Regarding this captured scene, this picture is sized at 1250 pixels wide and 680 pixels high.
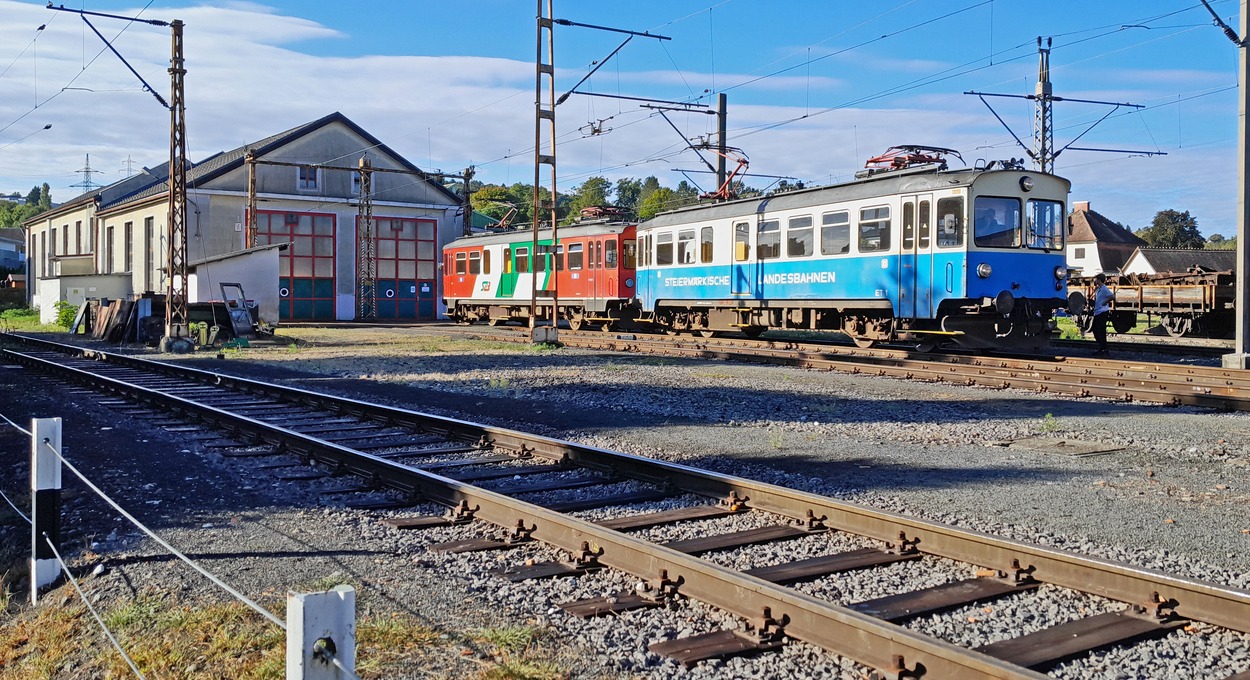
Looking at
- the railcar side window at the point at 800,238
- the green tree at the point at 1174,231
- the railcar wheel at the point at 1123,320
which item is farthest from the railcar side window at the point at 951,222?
the green tree at the point at 1174,231

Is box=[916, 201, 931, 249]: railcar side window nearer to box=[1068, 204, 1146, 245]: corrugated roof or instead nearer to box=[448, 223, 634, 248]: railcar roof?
box=[448, 223, 634, 248]: railcar roof

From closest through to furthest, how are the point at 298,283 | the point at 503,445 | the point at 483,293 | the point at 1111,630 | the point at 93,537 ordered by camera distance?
the point at 1111,630, the point at 93,537, the point at 503,445, the point at 483,293, the point at 298,283

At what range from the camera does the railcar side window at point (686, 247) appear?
965 inches

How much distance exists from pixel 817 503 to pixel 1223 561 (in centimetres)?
216

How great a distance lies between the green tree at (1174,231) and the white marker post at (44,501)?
91.0 m

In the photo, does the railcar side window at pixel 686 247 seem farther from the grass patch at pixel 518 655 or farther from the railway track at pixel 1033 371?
the grass patch at pixel 518 655

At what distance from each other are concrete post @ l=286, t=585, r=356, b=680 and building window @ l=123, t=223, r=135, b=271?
5164 cm

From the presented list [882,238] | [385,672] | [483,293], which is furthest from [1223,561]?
[483,293]

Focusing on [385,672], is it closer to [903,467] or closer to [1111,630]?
[1111,630]

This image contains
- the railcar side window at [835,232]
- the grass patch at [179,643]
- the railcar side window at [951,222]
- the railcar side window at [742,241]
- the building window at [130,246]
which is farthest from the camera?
the building window at [130,246]

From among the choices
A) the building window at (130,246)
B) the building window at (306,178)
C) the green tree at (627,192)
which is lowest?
the building window at (130,246)

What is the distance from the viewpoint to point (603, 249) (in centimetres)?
2848

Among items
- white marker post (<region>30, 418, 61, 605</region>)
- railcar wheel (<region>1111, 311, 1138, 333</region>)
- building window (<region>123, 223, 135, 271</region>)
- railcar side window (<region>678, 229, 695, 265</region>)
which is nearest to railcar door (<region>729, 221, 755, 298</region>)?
railcar side window (<region>678, 229, 695, 265</region>)

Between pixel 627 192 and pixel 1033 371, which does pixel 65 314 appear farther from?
pixel 627 192
